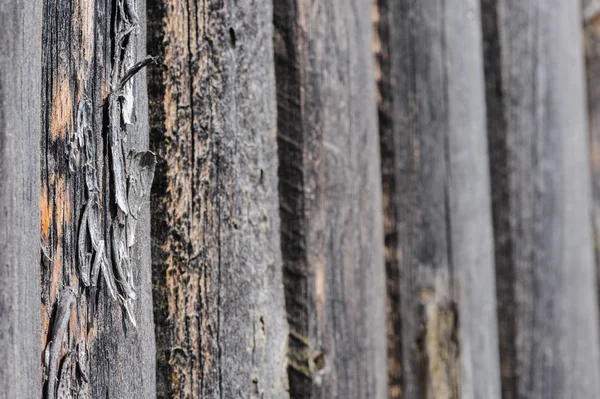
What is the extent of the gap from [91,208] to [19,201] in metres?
0.11

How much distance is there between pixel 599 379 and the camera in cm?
170

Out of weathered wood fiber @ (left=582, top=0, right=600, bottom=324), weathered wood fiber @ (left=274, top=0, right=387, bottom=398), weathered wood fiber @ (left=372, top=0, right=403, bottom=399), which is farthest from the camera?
weathered wood fiber @ (left=582, top=0, right=600, bottom=324)

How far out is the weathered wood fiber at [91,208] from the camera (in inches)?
27.2

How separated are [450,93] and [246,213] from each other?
58 centimetres

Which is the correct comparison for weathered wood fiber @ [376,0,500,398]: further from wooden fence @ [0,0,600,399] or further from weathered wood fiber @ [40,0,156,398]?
weathered wood fiber @ [40,0,156,398]

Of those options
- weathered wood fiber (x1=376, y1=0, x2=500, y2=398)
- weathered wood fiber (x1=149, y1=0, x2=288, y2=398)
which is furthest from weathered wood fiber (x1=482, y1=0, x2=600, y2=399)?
weathered wood fiber (x1=149, y1=0, x2=288, y2=398)

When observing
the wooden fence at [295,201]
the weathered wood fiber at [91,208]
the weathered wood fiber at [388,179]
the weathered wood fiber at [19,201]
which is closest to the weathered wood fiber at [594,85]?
the wooden fence at [295,201]

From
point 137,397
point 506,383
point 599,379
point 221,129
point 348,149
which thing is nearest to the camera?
point 137,397

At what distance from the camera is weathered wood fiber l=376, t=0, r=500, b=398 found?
1.26m

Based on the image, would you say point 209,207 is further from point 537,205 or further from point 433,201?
point 537,205

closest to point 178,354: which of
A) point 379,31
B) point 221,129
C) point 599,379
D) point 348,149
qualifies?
point 221,129

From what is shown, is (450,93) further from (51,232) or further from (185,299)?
(51,232)

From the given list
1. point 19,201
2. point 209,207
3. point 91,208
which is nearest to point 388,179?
point 209,207

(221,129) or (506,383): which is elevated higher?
(221,129)
